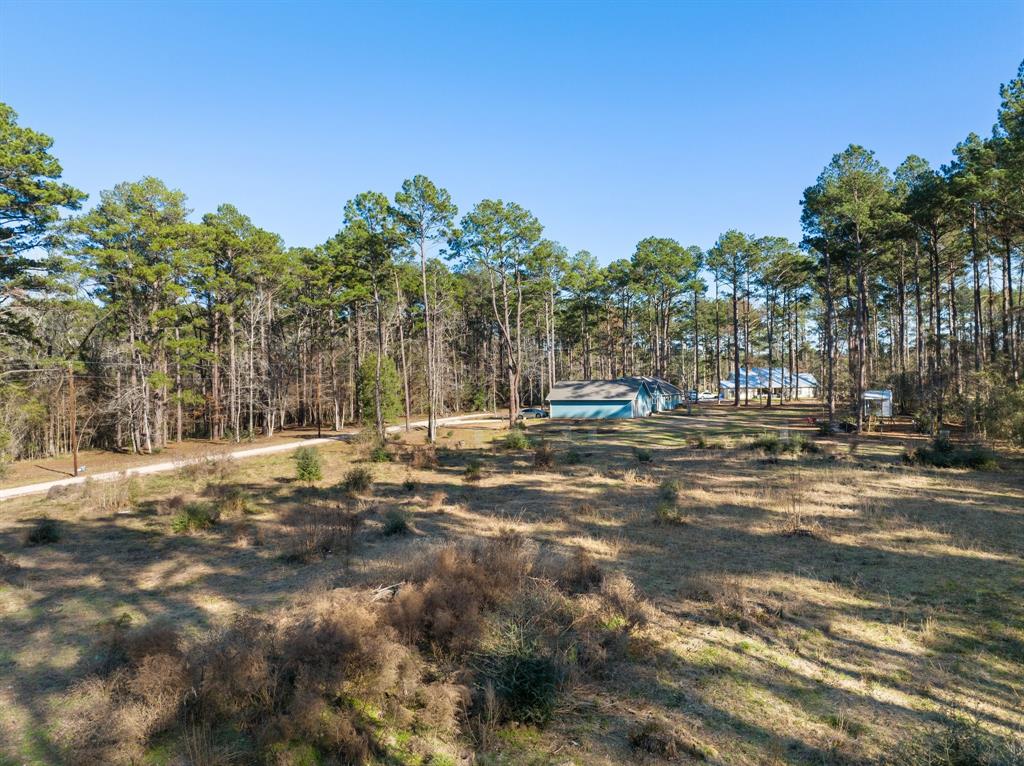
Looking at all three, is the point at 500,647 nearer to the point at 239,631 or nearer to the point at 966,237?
the point at 239,631

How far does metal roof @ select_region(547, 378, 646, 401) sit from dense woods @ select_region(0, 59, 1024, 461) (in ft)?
20.2

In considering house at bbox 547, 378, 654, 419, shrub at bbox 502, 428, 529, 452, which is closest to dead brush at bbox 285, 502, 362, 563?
shrub at bbox 502, 428, 529, 452

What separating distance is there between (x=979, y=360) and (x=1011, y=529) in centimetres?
2314

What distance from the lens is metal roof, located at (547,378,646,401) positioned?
43.4 meters

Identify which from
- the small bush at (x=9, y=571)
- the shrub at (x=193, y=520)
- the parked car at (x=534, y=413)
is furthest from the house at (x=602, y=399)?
the small bush at (x=9, y=571)

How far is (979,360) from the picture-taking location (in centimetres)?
2745

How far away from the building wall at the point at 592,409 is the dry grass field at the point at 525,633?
28.4 meters

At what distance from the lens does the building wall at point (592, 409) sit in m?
42.8

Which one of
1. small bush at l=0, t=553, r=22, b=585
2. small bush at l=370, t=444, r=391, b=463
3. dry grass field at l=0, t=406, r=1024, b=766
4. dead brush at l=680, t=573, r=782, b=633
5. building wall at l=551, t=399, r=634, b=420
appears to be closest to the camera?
dry grass field at l=0, t=406, r=1024, b=766

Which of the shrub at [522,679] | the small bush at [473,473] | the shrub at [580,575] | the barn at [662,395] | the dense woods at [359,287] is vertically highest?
the dense woods at [359,287]

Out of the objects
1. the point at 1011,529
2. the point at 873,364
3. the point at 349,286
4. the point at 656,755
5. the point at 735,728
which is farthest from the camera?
the point at 873,364

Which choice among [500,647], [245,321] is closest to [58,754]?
A: [500,647]

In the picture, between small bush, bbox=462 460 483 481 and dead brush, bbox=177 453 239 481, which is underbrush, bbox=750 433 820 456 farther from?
dead brush, bbox=177 453 239 481

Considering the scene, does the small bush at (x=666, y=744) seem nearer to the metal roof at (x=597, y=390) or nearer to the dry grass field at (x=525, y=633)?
the dry grass field at (x=525, y=633)
